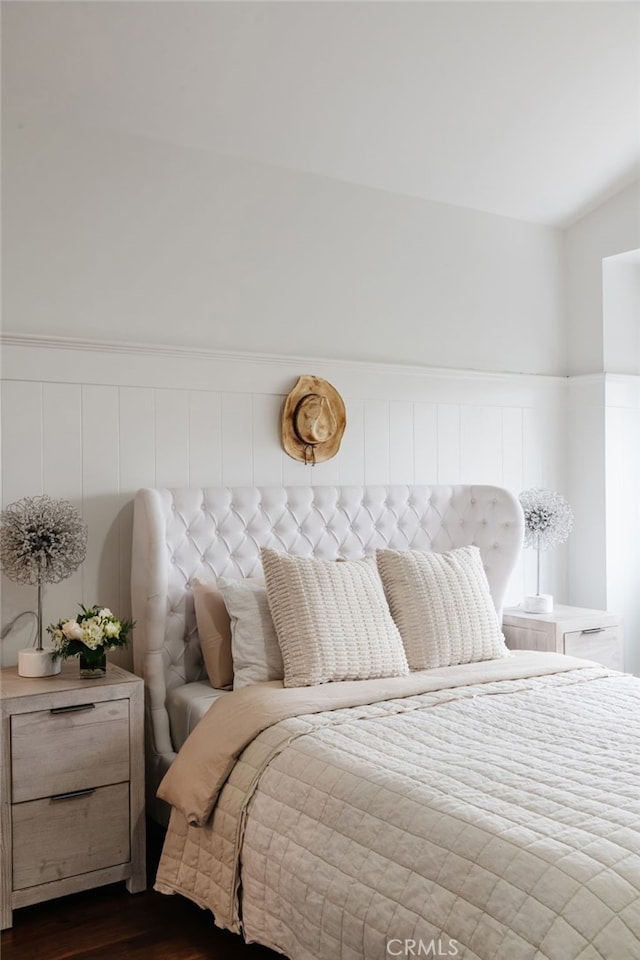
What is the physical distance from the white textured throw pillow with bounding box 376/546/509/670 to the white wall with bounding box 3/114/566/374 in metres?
1.06

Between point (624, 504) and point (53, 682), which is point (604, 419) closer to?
point (624, 504)

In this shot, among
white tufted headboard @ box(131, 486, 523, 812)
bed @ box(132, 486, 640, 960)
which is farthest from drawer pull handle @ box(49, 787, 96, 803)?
white tufted headboard @ box(131, 486, 523, 812)

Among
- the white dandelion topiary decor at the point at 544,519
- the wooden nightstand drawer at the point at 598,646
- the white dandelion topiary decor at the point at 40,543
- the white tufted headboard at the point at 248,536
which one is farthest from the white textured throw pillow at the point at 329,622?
the white dandelion topiary decor at the point at 544,519

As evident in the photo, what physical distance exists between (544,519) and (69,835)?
8.18 ft

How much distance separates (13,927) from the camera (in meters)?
2.65

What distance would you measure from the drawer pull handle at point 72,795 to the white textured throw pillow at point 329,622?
26.8 inches

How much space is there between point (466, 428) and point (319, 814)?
2507 mm

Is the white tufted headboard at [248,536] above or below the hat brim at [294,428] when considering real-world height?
below

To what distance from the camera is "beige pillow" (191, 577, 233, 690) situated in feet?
10.3

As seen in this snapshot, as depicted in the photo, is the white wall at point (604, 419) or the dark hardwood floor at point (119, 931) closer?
the dark hardwood floor at point (119, 931)

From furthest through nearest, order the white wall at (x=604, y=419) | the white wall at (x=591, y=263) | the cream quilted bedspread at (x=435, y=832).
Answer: the white wall at (x=604, y=419) → the white wall at (x=591, y=263) → the cream quilted bedspread at (x=435, y=832)

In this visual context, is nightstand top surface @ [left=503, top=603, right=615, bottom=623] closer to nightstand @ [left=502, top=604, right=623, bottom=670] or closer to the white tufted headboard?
nightstand @ [left=502, top=604, right=623, bottom=670]

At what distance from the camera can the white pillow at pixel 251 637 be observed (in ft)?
9.81

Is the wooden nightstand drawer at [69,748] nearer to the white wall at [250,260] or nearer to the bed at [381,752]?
the bed at [381,752]
